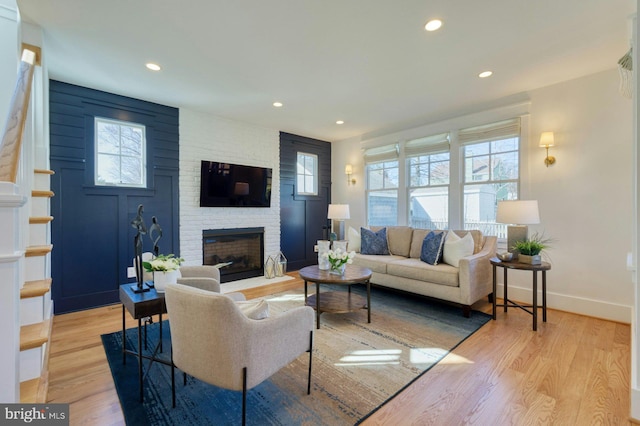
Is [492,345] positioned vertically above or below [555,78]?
below

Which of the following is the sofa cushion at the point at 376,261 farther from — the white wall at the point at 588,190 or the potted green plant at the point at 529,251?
the white wall at the point at 588,190

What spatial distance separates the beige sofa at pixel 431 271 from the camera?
10.3 ft

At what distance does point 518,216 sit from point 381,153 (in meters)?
2.76

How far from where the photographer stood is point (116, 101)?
3.53 meters

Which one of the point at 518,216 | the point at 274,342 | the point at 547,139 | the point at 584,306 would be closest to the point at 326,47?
the point at 274,342

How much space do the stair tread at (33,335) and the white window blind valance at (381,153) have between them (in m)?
4.82

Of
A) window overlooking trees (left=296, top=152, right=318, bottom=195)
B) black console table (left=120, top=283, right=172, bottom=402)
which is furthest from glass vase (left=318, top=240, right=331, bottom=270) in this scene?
window overlooking trees (left=296, top=152, right=318, bottom=195)

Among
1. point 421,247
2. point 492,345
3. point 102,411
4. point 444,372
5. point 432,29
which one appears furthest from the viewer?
point 421,247

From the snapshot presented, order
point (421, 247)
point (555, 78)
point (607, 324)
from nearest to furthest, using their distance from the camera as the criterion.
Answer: point (607, 324) → point (555, 78) → point (421, 247)

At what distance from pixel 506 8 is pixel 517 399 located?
2676mm

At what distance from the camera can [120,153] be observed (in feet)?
11.9

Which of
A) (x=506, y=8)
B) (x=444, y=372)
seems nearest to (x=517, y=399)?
(x=444, y=372)

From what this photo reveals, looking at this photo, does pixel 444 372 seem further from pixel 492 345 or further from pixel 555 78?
pixel 555 78

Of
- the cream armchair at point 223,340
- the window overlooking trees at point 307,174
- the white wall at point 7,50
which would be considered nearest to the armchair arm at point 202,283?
the cream armchair at point 223,340
